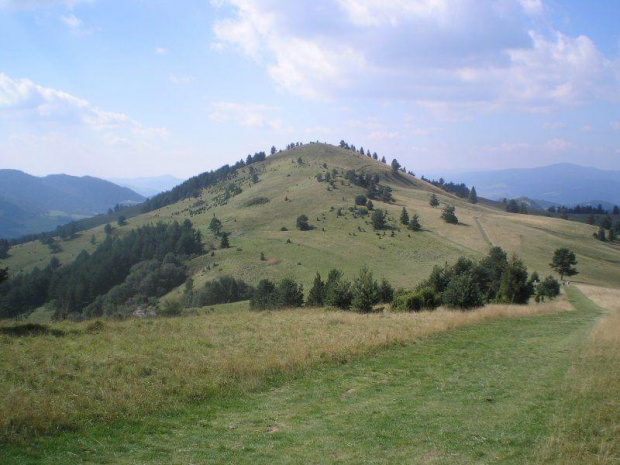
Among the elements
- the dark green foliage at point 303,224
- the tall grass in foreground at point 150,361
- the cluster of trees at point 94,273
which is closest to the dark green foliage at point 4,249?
the cluster of trees at point 94,273

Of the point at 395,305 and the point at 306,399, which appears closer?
the point at 306,399

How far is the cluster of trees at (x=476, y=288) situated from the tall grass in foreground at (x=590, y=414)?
699 inches

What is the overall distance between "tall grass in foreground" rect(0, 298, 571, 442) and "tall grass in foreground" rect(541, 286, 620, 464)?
6497mm

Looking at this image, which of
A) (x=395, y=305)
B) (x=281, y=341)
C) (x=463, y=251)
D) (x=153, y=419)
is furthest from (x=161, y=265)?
(x=153, y=419)

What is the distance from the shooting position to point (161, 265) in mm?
92500

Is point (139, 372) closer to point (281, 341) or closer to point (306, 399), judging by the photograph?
point (306, 399)

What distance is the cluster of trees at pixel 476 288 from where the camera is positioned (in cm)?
3014

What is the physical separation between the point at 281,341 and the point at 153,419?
291 inches

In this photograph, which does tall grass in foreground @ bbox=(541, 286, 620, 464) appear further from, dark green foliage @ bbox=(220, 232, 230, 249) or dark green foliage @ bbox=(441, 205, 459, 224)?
dark green foliage @ bbox=(441, 205, 459, 224)

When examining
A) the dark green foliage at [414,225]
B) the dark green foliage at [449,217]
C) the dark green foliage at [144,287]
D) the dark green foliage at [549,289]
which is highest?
the dark green foliage at [449,217]

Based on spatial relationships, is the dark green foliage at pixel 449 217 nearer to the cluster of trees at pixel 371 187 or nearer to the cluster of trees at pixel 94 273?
the cluster of trees at pixel 371 187

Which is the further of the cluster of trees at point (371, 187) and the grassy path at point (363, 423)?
the cluster of trees at point (371, 187)

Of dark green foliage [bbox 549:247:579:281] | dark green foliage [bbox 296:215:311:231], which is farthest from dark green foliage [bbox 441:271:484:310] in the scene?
dark green foliage [bbox 296:215:311:231]

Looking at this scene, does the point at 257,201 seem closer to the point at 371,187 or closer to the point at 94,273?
the point at 371,187
